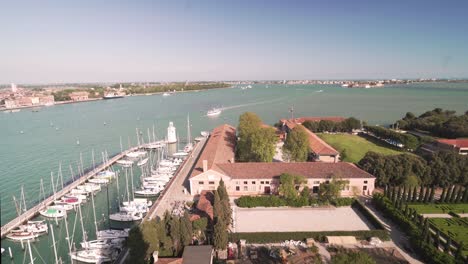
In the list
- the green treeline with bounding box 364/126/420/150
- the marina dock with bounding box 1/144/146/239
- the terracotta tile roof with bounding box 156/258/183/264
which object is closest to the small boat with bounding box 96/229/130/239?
the terracotta tile roof with bounding box 156/258/183/264

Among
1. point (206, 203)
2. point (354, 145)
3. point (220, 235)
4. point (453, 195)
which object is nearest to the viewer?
point (220, 235)

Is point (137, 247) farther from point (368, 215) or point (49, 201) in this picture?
point (368, 215)

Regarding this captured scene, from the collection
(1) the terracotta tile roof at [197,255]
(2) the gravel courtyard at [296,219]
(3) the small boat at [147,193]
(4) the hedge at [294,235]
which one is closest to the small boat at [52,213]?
(3) the small boat at [147,193]

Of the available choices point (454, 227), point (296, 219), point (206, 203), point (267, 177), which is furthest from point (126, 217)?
point (454, 227)

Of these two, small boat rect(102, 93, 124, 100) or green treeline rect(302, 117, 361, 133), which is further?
small boat rect(102, 93, 124, 100)

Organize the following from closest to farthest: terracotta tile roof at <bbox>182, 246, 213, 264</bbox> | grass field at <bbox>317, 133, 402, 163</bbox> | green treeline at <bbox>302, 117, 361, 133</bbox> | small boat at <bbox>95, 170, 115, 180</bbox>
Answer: terracotta tile roof at <bbox>182, 246, 213, 264</bbox>
small boat at <bbox>95, 170, 115, 180</bbox>
grass field at <bbox>317, 133, 402, 163</bbox>
green treeline at <bbox>302, 117, 361, 133</bbox>

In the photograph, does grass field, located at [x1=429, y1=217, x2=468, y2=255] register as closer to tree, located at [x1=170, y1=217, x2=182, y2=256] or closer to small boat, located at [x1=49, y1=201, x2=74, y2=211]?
tree, located at [x1=170, y1=217, x2=182, y2=256]
